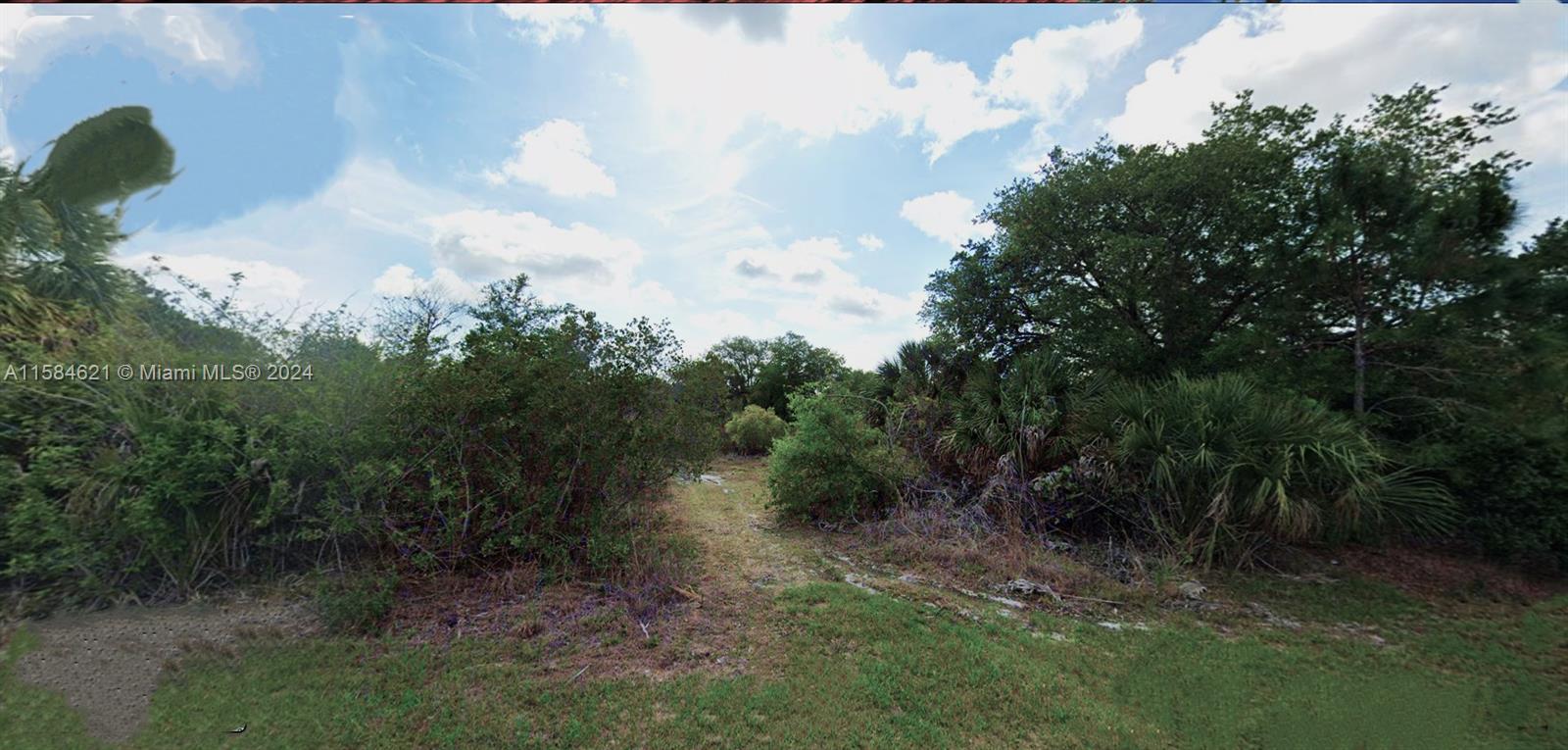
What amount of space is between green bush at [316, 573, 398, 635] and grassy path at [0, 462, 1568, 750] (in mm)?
148

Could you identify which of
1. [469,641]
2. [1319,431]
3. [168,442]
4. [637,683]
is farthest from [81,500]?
[1319,431]

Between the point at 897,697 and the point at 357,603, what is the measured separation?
376cm

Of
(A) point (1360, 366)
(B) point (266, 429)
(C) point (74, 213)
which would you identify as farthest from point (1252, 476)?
(C) point (74, 213)

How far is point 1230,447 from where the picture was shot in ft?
19.6

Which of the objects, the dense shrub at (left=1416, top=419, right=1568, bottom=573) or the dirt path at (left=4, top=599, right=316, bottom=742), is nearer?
the dirt path at (left=4, top=599, right=316, bottom=742)

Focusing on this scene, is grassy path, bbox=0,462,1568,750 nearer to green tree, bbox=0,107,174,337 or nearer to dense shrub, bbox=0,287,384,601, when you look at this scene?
dense shrub, bbox=0,287,384,601

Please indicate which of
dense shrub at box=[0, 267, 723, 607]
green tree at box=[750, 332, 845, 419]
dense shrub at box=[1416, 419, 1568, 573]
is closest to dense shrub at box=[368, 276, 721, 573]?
dense shrub at box=[0, 267, 723, 607]

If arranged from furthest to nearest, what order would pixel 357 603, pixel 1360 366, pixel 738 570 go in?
pixel 1360 366 < pixel 738 570 < pixel 357 603

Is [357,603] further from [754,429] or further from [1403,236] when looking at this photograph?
[754,429]

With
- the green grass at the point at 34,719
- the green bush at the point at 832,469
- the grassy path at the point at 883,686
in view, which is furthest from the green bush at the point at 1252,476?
the green grass at the point at 34,719

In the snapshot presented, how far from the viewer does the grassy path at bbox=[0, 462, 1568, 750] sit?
2.95 meters

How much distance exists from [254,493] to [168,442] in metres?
0.64

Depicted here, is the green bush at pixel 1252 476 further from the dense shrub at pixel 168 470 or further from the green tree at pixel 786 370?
the green tree at pixel 786 370

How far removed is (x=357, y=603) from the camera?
388 centimetres
